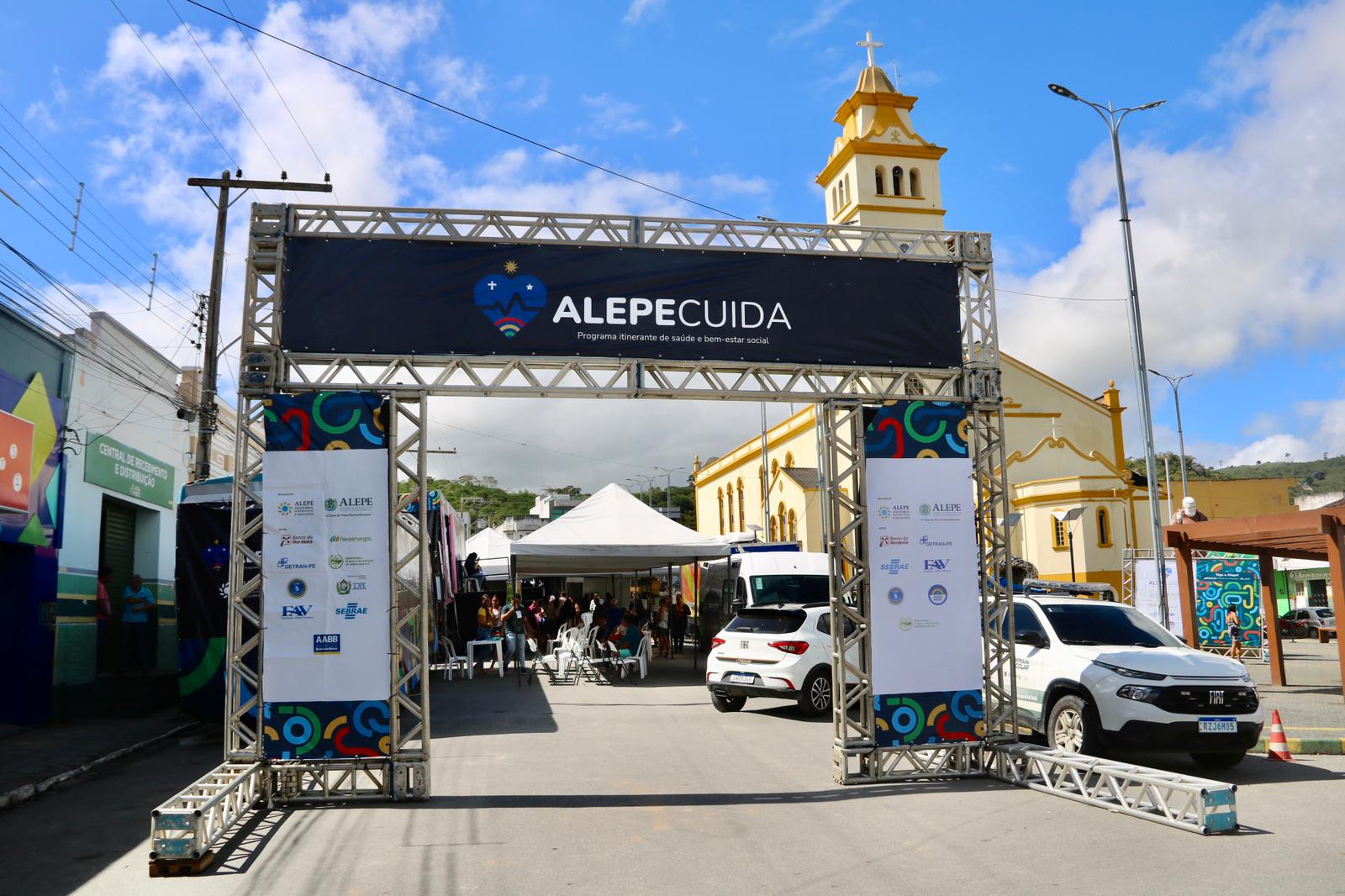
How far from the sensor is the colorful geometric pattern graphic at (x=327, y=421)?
8812mm

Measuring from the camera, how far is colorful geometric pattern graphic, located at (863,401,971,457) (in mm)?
9633

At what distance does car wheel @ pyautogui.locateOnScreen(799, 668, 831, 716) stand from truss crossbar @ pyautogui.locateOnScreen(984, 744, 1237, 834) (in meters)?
4.38

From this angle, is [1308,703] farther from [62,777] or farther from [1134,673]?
[62,777]

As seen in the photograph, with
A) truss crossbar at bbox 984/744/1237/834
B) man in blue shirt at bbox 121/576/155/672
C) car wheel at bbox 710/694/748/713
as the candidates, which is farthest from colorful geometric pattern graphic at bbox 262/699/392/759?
man in blue shirt at bbox 121/576/155/672

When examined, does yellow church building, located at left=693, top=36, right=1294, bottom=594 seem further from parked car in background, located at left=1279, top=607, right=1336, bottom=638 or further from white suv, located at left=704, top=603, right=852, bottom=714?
white suv, located at left=704, top=603, right=852, bottom=714

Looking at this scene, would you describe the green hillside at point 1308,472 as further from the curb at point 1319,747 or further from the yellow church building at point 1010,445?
the curb at point 1319,747

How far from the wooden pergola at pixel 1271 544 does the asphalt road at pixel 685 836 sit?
4271 mm

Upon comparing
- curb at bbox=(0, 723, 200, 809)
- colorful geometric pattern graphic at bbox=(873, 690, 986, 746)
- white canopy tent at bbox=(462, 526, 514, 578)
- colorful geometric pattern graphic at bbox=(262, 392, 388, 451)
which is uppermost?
colorful geometric pattern graphic at bbox=(262, 392, 388, 451)

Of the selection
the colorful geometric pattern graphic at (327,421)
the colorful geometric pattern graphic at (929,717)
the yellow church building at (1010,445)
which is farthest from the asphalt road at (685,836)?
the yellow church building at (1010,445)

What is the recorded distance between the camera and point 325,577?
343 inches

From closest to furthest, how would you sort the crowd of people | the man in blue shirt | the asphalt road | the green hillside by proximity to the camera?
1. the asphalt road
2. the man in blue shirt
3. the crowd of people
4. the green hillside

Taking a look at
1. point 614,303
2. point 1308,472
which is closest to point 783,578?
point 614,303

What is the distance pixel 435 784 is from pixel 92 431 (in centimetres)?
913

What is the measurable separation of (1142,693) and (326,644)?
732 cm
